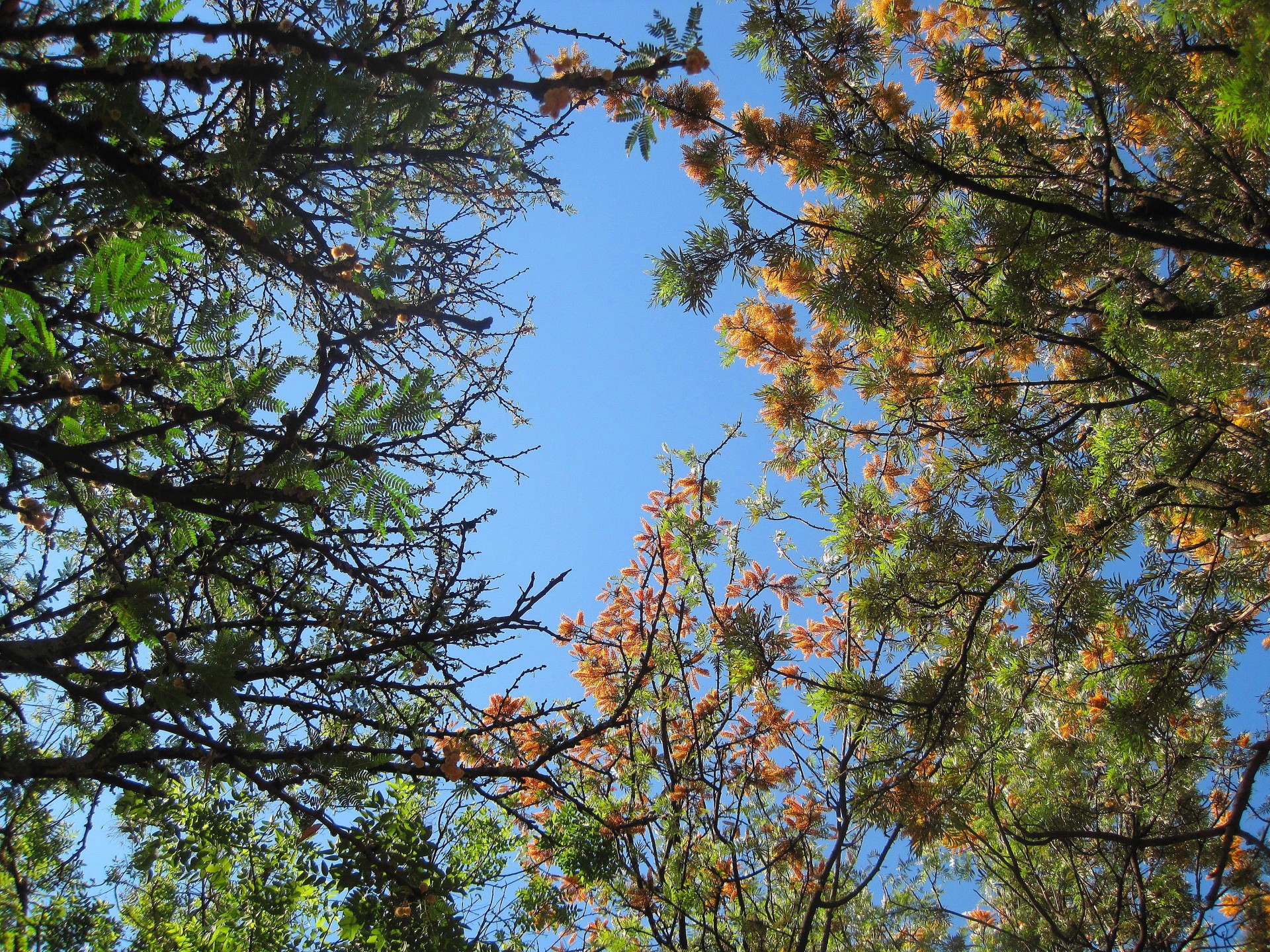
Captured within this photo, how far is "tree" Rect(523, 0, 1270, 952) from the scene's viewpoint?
3.10 meters

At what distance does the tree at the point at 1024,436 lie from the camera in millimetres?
3104

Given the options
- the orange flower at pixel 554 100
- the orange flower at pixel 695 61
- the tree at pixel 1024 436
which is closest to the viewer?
the orange flower at pixel 554 100

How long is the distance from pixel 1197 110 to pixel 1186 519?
197 centimetres

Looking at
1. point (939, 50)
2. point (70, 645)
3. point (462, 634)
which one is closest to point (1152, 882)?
point (462, 634)

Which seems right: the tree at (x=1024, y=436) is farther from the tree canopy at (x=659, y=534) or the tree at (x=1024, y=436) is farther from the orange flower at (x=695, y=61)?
the orange flower at (x=695, y=61)

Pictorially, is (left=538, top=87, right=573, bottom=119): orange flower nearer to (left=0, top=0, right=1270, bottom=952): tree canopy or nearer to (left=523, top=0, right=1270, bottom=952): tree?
(left=0, top=0, right=1270, bottom=952): tree canopy

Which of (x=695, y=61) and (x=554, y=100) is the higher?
(x=695, y=61)

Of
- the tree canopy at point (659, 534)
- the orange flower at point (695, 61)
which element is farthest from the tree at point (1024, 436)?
the orange flower at point (695, 61)

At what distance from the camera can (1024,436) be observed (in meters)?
3.56

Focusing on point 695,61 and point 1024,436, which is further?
point 1024,436


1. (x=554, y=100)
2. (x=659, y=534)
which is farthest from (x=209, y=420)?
(x=659, y=534)

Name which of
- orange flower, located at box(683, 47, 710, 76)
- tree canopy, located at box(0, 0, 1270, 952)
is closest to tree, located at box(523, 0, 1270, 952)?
tree canopy, located at box(0, 0, 1270, 952)

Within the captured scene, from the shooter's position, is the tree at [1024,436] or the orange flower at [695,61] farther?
the tree at [1024,436]

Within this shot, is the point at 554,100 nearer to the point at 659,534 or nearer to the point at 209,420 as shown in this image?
the point at 209,420
